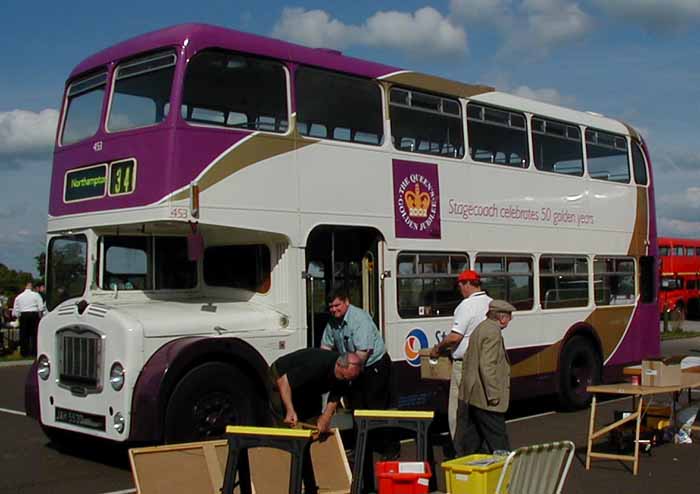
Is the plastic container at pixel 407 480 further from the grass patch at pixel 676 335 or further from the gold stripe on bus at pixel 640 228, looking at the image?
the grass patch at pixel 676 335

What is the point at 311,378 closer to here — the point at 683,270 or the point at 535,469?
the point at 535,469

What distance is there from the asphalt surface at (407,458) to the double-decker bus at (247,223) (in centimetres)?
44

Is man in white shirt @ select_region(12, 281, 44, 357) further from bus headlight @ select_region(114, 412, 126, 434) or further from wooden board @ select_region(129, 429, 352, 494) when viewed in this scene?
wooden board @ select_region(129, 429, 352, 494)

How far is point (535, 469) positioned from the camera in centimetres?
631

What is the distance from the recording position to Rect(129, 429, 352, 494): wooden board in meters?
6.69

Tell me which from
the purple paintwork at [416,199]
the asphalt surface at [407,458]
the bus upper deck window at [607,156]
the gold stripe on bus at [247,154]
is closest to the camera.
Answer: the asphalt surface at [407,458]

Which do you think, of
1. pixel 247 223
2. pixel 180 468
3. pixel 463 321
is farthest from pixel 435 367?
pixel 180 468

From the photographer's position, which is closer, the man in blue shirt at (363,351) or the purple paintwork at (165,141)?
the man in blue shirt at (363,351)

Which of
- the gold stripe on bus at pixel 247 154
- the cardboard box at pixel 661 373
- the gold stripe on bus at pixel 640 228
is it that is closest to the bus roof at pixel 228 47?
the gold stripe on bus at pixel 247 154

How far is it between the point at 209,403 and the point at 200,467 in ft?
6.16

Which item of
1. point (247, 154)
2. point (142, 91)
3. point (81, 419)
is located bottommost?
point (81, 419)

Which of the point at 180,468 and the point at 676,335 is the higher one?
the point at 180,468

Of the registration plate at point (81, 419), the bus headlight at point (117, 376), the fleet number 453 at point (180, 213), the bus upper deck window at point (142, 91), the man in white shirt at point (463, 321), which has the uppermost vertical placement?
the bus upper deck window at point (142, 91)

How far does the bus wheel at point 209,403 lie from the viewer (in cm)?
849
